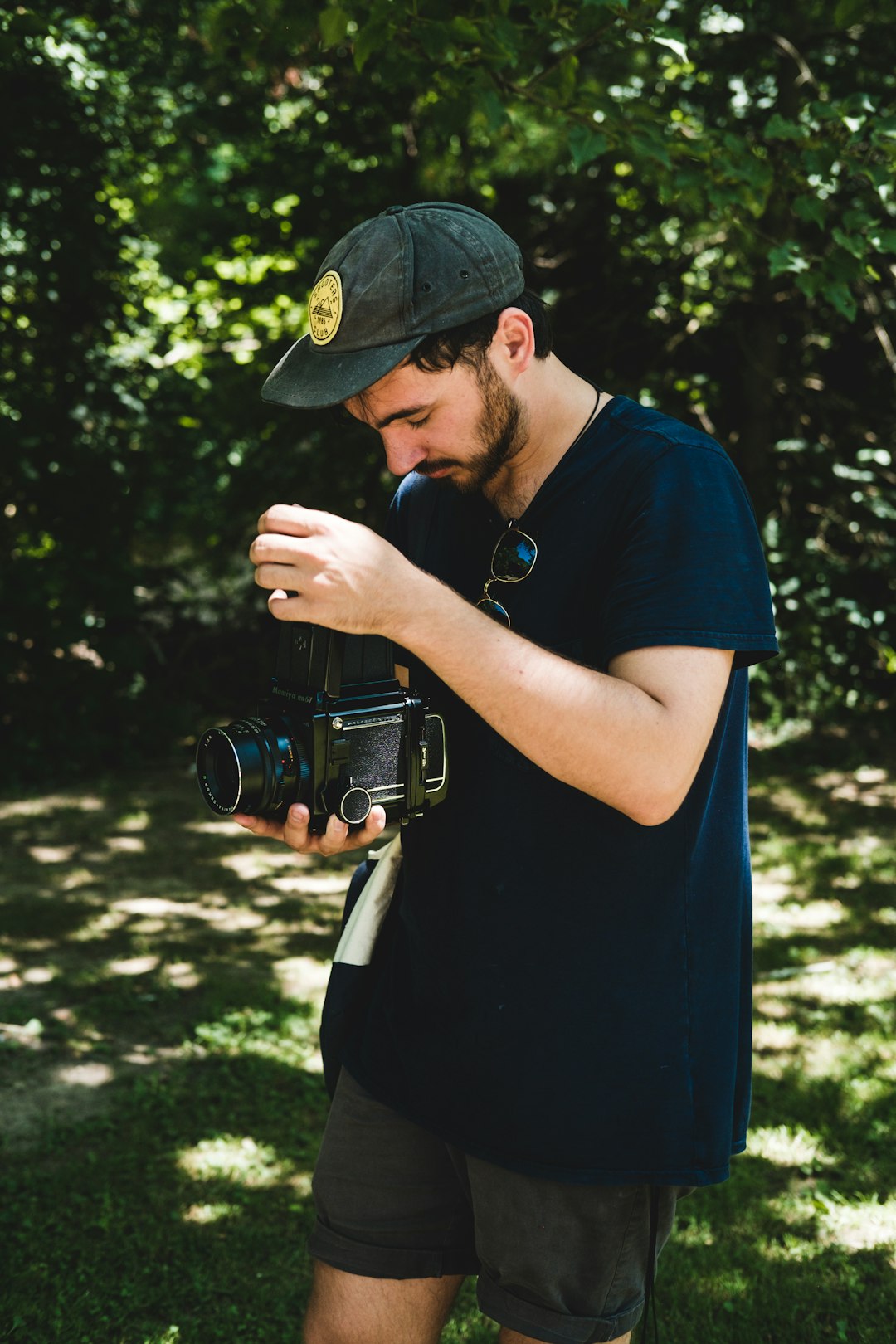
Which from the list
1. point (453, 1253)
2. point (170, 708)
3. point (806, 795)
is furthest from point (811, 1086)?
point (170, 708)

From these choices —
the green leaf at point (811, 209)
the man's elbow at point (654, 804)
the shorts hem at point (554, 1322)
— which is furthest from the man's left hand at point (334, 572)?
the green leaf at point (811, 209)

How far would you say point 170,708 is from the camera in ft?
23.4

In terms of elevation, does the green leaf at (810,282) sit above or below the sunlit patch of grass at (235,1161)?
above

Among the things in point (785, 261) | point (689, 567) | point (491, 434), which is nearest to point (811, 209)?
point (785, 261)

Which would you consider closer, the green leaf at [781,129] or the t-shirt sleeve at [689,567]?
the t-shirt sleeve at [689,567]

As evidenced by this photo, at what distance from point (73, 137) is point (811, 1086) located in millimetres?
5345

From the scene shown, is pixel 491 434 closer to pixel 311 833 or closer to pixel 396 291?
pixel 396 291

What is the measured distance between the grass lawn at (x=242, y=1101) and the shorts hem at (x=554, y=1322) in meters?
1.12

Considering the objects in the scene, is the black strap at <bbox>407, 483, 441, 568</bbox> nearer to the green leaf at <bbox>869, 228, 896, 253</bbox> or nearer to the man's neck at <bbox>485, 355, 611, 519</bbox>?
the man's neck at <bbox>485, 355, 611, 519</bbox>

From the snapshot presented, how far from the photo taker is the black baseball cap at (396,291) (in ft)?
5.08

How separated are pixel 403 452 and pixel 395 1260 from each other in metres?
1.17

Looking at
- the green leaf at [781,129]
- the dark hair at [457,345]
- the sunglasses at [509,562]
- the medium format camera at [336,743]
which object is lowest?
the medium format camera at [336,743]

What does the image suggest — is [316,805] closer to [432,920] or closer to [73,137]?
[432,920]

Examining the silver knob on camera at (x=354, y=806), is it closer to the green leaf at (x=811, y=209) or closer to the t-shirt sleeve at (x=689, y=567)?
the t-shirt sleeve at (x=689, y=567)
